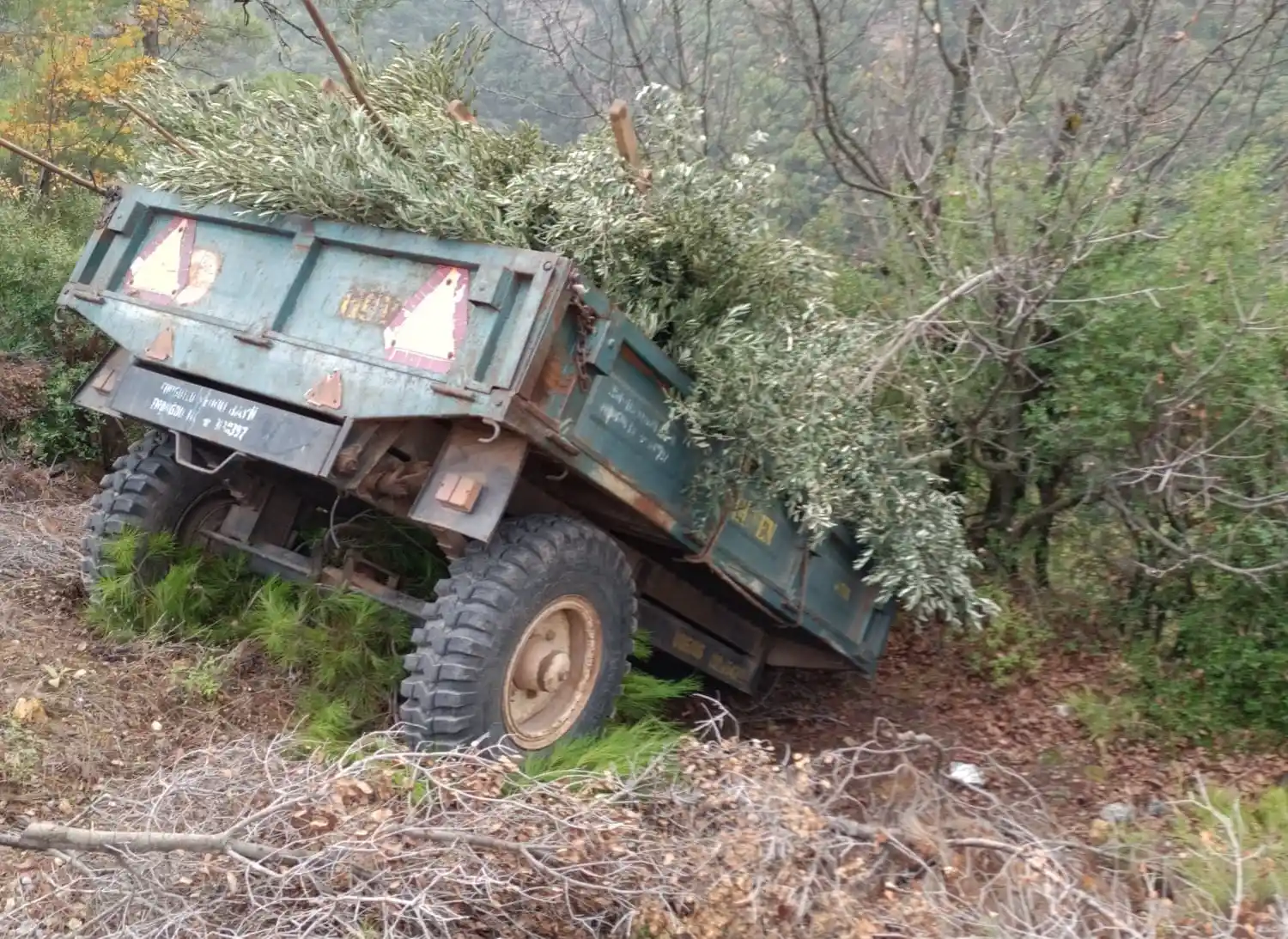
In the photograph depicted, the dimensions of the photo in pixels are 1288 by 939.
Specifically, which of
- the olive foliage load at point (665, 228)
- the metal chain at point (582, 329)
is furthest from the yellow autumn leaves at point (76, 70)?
the metal chain at point (582, 329)

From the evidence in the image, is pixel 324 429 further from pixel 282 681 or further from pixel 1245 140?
pixel 1245 140

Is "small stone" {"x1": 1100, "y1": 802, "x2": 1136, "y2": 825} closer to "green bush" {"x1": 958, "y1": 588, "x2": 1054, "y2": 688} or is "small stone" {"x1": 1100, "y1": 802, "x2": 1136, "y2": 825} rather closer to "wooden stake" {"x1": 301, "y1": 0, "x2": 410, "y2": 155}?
"green bush" {"x1": 958, "y1": 588, "x2": 1054, "y2": 688}

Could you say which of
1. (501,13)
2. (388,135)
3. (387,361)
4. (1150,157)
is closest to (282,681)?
(387,361)

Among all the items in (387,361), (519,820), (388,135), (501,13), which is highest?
(501,13)

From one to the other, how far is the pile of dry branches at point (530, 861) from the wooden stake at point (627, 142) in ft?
7.04

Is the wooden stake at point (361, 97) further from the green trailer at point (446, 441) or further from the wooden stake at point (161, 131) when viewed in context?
the wooden stake at point (161, 131)

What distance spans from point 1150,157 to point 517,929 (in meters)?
5.25

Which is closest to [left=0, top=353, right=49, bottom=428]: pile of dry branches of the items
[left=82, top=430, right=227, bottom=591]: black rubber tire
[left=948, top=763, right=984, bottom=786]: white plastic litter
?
[left=82, top=430, right=227, bottom=591]: black rubber tire

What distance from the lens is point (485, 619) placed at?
14.0ft

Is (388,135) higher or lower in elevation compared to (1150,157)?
lower

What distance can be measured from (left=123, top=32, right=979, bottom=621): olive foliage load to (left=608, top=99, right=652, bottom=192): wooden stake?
0.03 m

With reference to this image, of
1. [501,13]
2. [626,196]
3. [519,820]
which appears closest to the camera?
[519,820]

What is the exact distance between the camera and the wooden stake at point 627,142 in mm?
4703

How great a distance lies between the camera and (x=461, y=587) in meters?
4.33
